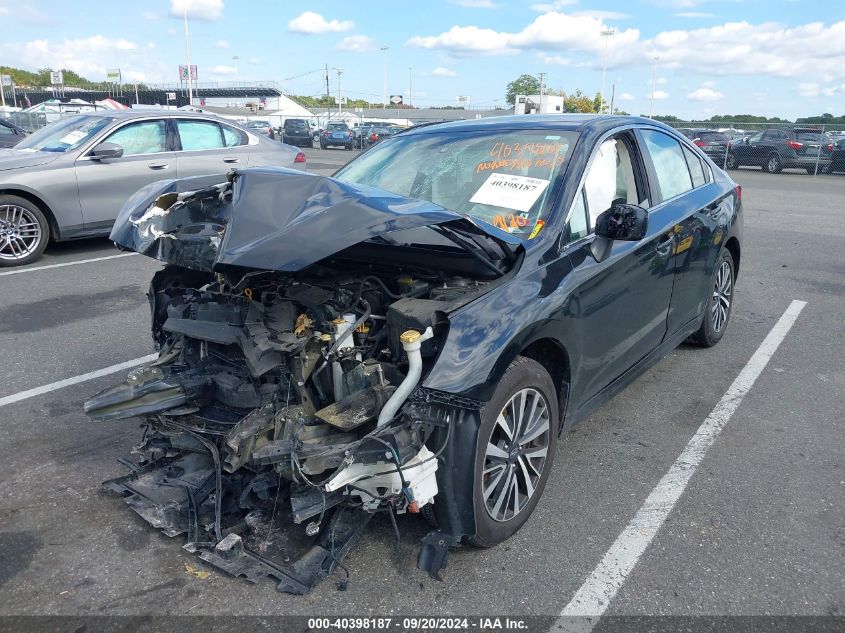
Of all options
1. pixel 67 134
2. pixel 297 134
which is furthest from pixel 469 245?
pixel 297 134

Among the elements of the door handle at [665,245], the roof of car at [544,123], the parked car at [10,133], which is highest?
the roof of car at [544,123]

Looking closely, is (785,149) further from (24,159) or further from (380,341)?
(380,341)

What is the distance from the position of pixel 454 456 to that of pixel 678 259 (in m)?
2.32

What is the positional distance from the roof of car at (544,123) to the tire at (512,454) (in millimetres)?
1577

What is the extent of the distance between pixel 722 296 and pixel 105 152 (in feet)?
23.5

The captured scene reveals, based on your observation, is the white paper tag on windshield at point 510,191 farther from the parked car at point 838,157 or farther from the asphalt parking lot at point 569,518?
the parked car at point 838,157

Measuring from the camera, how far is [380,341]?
2.94 metres

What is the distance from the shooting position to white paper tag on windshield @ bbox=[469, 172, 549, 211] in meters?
3.43

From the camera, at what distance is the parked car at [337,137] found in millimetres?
36188

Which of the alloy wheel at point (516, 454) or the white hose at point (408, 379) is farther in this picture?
the alloy wheel at point (516, 454)

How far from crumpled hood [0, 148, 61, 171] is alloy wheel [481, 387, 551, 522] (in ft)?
24.5

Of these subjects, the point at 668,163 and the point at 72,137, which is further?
the point at 72,137

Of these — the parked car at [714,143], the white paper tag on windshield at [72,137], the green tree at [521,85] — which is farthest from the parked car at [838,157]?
the green tree at [521,85]

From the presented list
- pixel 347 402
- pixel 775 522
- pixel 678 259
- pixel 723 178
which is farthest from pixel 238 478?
pixel 723 178
